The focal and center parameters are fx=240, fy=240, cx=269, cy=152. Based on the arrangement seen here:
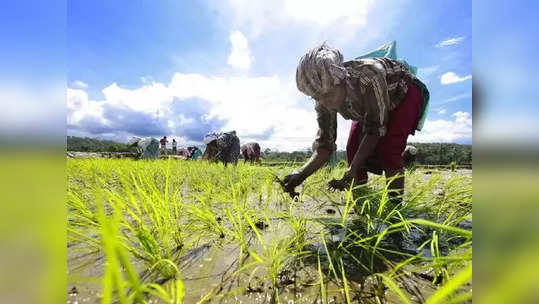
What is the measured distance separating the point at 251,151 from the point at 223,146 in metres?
3.15

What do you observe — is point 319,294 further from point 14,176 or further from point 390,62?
point 390,62

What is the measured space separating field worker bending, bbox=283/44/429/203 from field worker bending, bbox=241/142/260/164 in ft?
26.7

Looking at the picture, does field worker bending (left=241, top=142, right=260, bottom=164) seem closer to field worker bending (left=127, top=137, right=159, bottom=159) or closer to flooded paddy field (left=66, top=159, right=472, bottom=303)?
field worker bending (left=127, top=137, right=159, bottom=159)

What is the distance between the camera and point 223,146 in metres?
6.93

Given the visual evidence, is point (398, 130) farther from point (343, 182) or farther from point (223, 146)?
point (223, 146)

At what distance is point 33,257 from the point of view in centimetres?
36

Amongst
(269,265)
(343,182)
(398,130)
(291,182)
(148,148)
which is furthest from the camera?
(148,148)

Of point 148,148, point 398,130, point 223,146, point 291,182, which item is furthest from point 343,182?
point 148,148

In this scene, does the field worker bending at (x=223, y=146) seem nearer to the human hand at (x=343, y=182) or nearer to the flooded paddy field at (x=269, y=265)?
the human hand at (x=343, y=182)

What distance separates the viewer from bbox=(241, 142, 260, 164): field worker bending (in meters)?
9.86

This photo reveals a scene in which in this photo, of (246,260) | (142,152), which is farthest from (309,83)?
(142,152)

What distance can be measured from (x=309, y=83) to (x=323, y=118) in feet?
1.66

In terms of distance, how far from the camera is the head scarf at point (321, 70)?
4.64 feet

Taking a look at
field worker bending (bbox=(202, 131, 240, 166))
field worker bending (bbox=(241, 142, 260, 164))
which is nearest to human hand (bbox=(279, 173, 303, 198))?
field worker bending (bbox=(202, 131, 240, 166))
